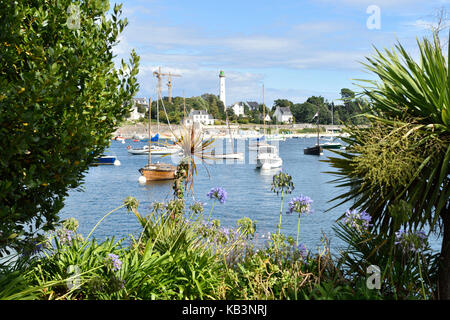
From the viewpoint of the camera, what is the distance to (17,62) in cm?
488

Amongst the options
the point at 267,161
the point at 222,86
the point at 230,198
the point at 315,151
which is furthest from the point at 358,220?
the point at 222,86

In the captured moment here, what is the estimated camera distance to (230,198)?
40406 mm

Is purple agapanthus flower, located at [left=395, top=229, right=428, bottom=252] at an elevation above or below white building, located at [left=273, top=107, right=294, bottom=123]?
below

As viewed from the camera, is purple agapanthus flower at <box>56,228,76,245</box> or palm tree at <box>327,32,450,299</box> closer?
palm tree at <box>327,32,450,299</box>

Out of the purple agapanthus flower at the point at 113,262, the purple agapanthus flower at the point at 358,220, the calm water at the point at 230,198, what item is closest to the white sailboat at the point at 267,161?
the calm water at the point at 230,198

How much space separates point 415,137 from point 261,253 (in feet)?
7.35

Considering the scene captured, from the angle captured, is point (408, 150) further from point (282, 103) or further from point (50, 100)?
point (282, 103)

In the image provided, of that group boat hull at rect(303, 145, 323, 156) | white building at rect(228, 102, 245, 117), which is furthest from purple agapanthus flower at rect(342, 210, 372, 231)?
white building at rect(228, 102, 245, 117)

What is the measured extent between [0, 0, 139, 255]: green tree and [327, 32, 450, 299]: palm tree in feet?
9.63

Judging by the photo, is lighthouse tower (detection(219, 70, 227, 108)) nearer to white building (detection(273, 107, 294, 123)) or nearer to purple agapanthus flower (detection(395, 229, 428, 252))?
white building (detection(273, 107, 294, 123))

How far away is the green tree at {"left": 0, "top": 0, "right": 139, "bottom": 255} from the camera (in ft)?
13.9

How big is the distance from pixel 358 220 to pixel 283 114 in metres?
167
